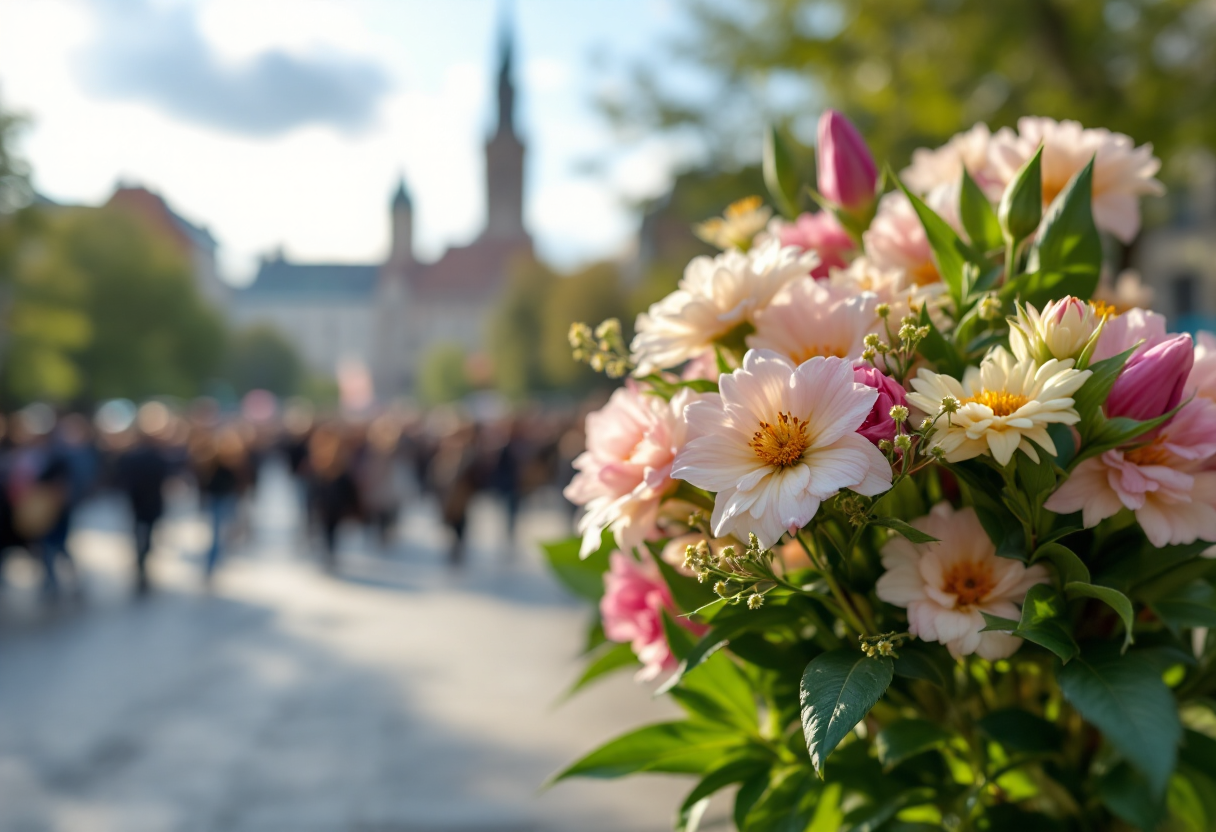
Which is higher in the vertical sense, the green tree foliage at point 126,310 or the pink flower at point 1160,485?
the green tree foliage at point 126,310

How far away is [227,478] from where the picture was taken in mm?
12852

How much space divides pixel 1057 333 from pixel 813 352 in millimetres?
289

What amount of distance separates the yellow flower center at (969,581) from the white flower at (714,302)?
385 millimetres

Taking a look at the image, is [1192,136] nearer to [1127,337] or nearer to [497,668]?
[497,668]

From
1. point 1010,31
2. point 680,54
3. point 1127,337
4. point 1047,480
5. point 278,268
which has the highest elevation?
point 278,268

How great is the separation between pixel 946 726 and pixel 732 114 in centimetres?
1616

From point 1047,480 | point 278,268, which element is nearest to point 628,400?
point 1047,480

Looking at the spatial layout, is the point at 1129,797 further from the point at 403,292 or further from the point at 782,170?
the point at 403,292

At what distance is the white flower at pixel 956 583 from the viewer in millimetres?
1163

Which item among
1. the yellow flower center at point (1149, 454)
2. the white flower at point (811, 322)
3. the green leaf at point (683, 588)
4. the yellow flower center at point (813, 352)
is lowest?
the green leaf at point (683, 588)

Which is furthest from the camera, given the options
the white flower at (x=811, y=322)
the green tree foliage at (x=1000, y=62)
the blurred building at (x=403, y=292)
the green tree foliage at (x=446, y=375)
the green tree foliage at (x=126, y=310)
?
the blurred building at (x=403, y=292)

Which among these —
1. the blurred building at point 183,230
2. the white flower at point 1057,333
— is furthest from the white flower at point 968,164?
the blurred building at point 183,230

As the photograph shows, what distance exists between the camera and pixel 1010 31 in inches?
421

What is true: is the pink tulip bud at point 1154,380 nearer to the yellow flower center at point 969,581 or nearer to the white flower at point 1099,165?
the yellow flower center at point 969,581
